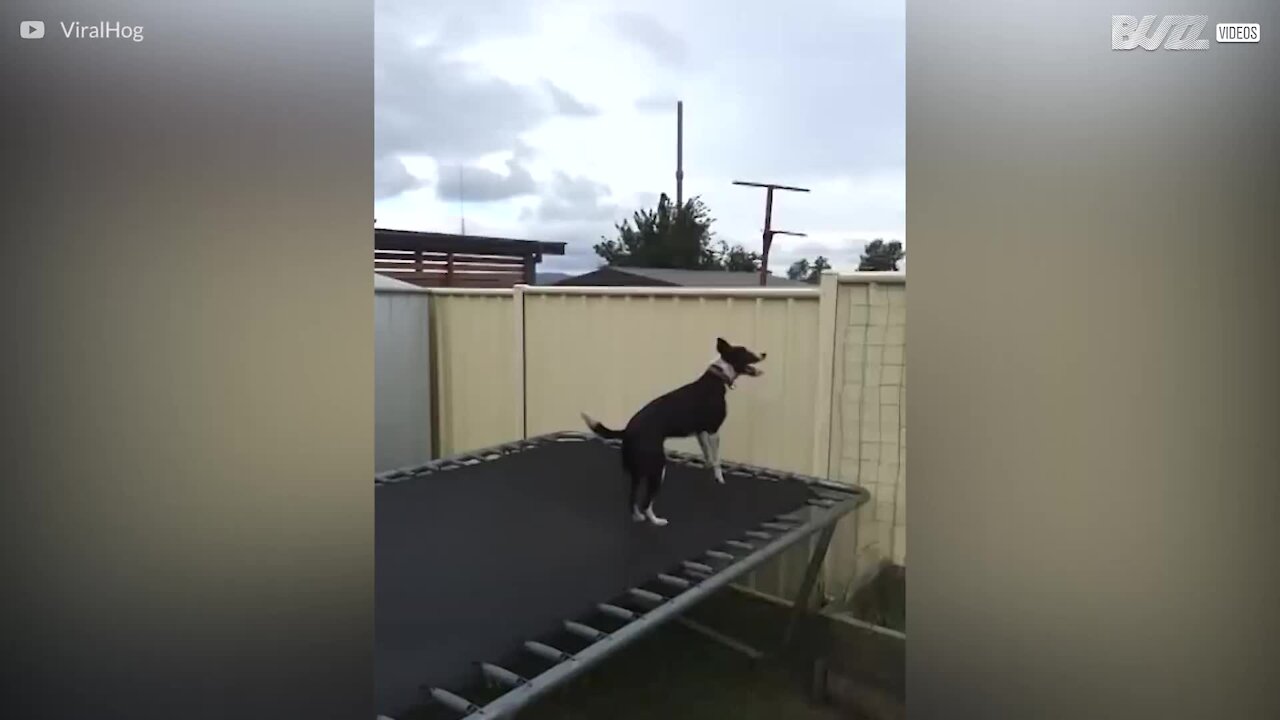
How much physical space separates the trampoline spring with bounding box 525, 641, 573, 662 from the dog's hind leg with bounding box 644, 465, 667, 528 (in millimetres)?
578

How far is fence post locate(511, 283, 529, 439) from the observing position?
1.53 meters

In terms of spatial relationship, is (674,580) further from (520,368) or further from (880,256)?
(520,368)

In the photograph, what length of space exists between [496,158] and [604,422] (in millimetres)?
1006

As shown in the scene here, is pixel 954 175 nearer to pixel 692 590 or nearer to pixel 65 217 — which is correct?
pixel 65 217

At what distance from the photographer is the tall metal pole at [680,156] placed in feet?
3.43

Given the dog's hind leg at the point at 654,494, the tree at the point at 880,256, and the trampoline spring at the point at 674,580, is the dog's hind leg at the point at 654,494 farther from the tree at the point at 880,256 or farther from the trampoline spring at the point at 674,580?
the tree at the point at 880,256

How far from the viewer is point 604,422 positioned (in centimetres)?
183

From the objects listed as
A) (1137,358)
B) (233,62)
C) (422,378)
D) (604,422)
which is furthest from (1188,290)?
(604,422)

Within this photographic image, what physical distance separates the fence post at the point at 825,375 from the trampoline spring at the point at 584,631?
0.66 metres

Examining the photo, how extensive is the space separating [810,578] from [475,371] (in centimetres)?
74

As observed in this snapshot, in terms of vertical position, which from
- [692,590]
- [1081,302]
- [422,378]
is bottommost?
[692,590]

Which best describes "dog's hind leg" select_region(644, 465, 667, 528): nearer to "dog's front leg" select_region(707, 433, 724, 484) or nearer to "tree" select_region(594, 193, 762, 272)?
"dog's front leg" select_region(707, 433, 724, 484)

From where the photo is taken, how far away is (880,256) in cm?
83

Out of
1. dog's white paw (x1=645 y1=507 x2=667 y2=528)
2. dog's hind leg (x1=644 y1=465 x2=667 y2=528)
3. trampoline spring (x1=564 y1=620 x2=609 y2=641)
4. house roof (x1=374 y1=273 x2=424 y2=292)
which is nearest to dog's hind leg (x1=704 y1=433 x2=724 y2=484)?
dog's hind leg (x1=644 y1=465 x2=667 y2=528)
